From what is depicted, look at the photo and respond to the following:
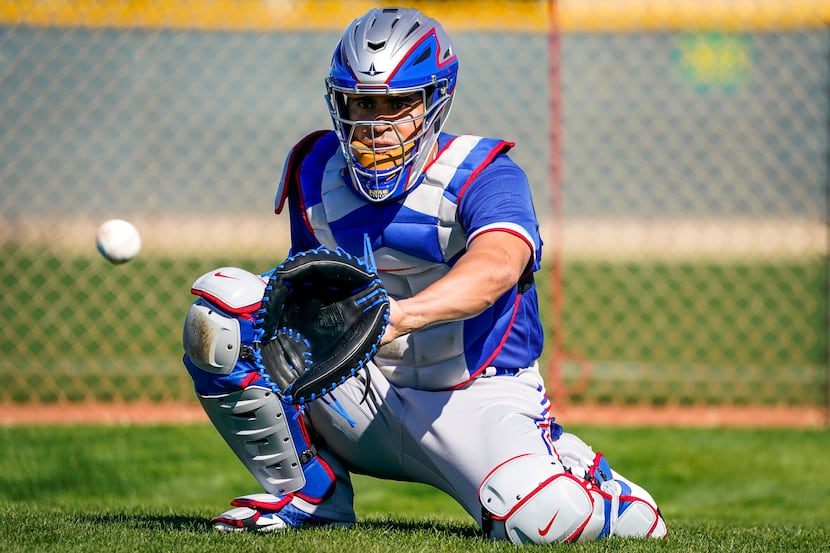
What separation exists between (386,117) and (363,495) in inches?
93.4

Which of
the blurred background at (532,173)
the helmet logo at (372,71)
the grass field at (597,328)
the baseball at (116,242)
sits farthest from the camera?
the blurred background at (532,173)

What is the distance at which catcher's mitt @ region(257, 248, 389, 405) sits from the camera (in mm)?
2676

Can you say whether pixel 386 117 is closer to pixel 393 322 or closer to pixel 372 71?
pixel 372 71

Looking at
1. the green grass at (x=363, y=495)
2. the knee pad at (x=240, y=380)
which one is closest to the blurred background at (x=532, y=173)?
the green grass at (x=363, y=495)

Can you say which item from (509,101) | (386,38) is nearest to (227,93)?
(509,101)

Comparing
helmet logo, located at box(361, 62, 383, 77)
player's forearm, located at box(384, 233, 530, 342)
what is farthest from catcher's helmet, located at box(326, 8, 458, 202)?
player's forearm, located at box(384, 233, 530, 342)

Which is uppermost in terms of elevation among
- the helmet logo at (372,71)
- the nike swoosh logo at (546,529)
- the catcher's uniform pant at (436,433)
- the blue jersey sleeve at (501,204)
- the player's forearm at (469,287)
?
the helmet logo at (372,71)

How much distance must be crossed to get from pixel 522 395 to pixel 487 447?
25cm

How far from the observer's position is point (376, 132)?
130 inches

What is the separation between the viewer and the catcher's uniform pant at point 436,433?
3.30 meters

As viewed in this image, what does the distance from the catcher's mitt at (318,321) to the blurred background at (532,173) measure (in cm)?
386

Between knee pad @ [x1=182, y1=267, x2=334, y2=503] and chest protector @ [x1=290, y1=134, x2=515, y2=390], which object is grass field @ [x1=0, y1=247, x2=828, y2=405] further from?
knee pad @ [x1=182, y1=267, x2=334, y2=503]

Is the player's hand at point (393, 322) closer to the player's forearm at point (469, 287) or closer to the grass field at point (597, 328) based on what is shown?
the player's forearm at point (469, 287)

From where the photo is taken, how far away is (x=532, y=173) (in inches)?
560
